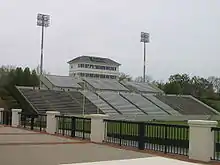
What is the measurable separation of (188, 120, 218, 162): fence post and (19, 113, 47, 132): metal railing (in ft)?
40.7

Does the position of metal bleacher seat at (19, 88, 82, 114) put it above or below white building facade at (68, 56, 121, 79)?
below

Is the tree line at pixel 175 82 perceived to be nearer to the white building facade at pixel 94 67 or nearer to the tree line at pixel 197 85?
the tree line at pixel 197 85

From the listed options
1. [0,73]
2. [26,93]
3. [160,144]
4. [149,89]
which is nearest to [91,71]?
[149,89]

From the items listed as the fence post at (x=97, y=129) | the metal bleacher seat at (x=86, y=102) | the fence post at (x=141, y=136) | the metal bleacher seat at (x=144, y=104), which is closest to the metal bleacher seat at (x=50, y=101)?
the metal bleacher seat at (x=86, y=102)

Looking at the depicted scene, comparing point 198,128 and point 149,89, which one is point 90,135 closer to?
point 198,128

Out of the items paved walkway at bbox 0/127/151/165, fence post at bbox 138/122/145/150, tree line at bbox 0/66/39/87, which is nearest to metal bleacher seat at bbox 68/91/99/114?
tree line at bbox 0/66/39/87

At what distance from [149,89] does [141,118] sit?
27.1 meters

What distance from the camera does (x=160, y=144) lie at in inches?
623

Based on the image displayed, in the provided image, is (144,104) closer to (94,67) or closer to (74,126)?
(94,67)

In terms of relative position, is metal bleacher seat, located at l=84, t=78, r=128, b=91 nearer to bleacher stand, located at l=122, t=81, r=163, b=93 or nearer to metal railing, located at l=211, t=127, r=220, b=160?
bleacher stand, located at l=122, t=81, r=163, b=93

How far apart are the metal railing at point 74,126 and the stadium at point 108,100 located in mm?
31386

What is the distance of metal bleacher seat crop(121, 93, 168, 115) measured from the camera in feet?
213

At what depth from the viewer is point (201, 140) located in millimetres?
13734

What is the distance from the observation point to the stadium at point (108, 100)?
193 ft
